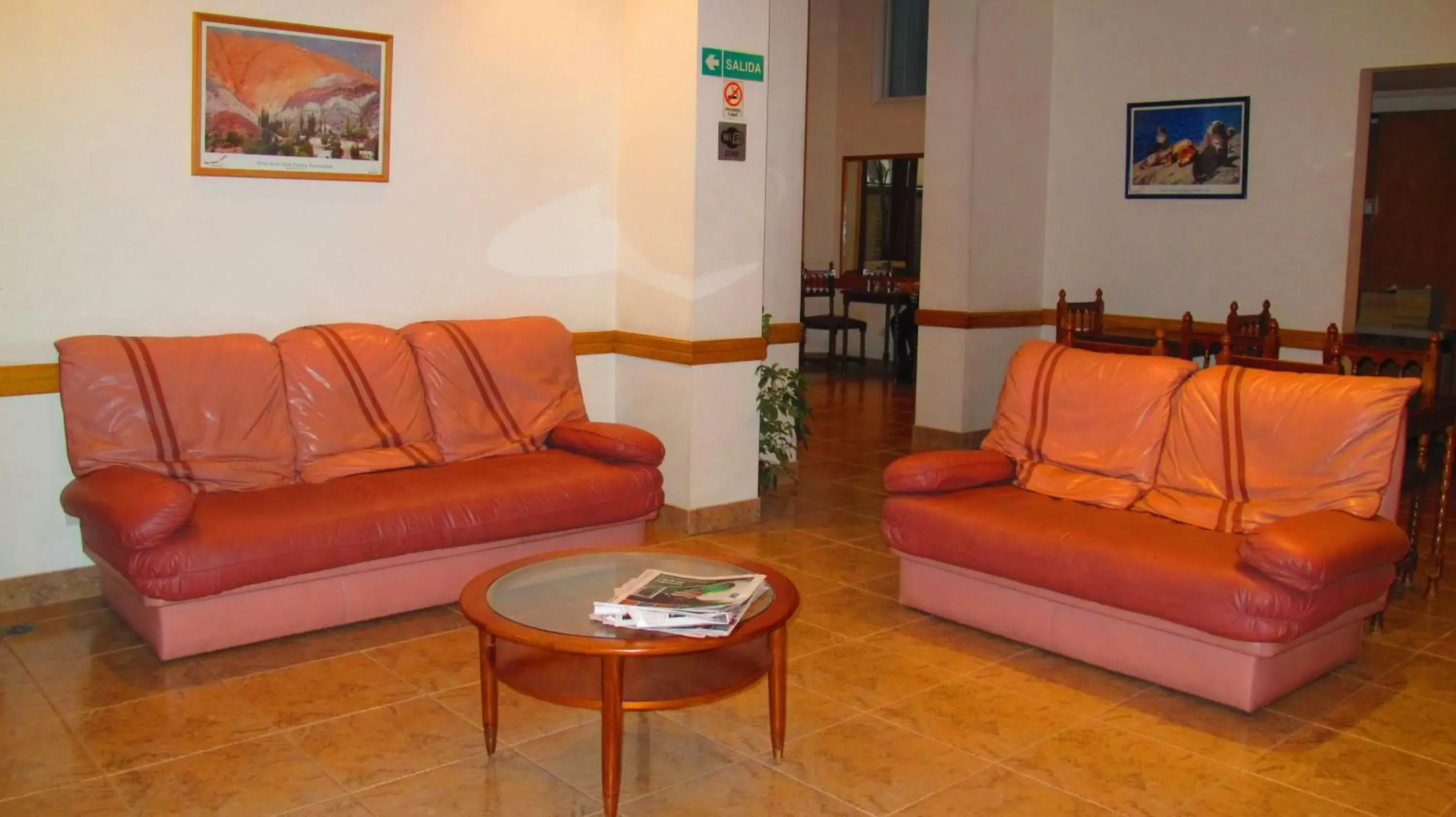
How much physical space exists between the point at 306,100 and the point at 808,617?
277 cm

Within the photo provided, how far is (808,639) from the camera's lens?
417 cm

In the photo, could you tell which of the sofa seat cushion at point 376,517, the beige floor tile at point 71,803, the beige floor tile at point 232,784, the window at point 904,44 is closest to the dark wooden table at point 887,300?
the window at point 904,44

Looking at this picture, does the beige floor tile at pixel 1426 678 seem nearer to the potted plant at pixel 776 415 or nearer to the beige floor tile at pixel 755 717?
the beige floor tile at pixel 755 717

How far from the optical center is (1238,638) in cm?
345

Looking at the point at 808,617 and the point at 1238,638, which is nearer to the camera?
the point at 1238,638

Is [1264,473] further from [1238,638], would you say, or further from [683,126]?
[683,126]

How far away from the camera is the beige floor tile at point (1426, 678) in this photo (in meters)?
3.77

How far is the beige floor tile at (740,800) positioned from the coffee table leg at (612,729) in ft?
0.42

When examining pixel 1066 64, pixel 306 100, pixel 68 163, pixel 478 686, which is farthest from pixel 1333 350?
pixel 68 163

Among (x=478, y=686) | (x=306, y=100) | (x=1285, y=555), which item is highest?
(x=306, y=100)

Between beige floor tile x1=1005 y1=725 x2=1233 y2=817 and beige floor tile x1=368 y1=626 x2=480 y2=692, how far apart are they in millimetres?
1680

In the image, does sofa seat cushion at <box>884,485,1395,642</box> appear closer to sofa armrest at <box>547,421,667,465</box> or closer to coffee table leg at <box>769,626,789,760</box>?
sofa armrest at <box>547,421,667,465</box>

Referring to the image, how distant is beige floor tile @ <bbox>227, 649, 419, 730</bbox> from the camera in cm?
344

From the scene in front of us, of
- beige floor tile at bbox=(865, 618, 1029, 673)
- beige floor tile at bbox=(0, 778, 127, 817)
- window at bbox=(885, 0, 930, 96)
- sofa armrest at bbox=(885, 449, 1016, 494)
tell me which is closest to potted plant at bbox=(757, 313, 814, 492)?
sofa armrest at bbox=(885, 449, 1016, 494)
